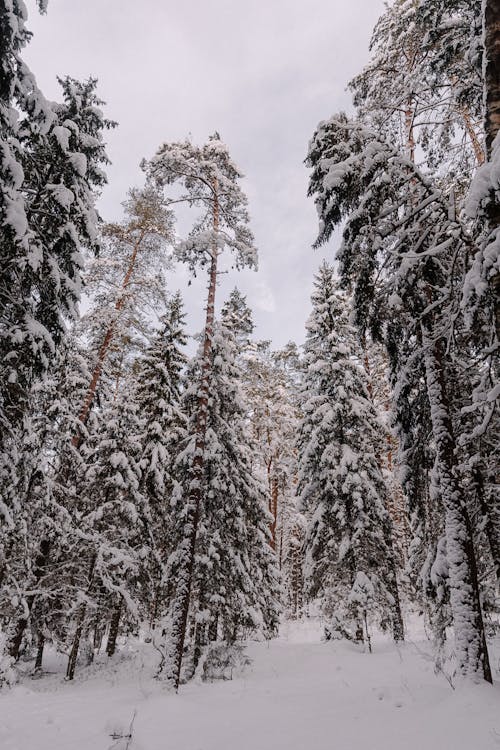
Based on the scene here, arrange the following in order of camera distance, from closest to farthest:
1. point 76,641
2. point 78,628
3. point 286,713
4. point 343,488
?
point 286,713 → point 78,628 → point 76,641 → point 343,488

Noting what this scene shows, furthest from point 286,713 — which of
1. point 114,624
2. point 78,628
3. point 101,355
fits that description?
point 114,624

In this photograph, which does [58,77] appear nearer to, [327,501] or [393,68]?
[393,68]

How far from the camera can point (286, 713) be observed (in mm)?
6859

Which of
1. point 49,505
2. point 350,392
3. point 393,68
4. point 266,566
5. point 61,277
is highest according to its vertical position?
point 393,68

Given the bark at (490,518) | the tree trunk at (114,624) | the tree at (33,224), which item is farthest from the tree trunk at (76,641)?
the bark at (490,518)

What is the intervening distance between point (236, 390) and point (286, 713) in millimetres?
8927

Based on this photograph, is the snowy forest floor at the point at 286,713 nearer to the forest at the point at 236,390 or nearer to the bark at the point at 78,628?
the forest at the point at 236,390

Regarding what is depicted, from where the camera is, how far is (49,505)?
517 inches

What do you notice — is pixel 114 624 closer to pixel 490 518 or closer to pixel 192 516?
pixel 192 516

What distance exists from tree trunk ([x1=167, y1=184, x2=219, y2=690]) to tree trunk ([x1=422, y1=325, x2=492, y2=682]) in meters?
6.16

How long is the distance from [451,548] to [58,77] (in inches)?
496

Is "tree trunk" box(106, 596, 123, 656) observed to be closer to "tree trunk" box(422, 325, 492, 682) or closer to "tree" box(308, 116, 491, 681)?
"tree trunk" box(422, 325, 492, 682)

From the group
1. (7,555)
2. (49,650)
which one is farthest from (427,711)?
(49,650)

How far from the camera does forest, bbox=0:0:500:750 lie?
22.4 feet
